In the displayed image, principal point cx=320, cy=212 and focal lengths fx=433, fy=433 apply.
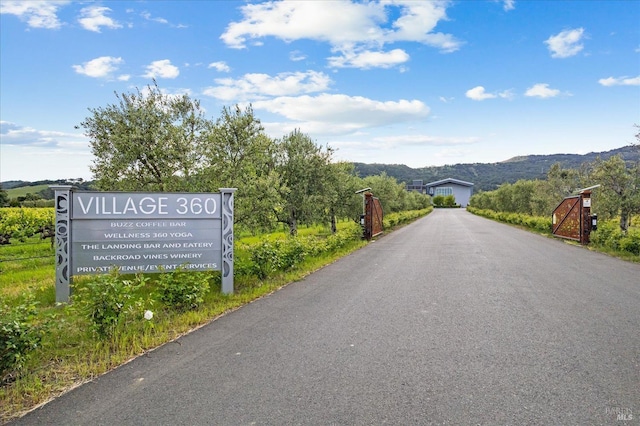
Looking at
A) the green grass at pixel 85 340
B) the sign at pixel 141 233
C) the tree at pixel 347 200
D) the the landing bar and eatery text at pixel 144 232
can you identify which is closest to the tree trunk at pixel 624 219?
the tree at pixel 347 200

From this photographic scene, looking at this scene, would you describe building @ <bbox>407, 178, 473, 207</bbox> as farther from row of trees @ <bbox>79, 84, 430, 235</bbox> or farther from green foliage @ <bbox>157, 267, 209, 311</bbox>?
green foliage @ <bbox>157, 267, 209, 311</bbox>

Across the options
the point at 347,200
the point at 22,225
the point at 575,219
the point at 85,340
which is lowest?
the point at 85,340

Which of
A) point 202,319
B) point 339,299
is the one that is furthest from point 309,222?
point 202,319

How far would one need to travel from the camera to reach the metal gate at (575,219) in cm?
1620

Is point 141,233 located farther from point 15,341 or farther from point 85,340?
point 15,341

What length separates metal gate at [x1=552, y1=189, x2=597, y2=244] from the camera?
1620cm

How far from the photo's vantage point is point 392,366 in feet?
12.7

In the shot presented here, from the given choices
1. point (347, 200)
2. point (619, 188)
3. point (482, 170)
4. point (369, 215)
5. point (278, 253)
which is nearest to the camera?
point (278, 253)

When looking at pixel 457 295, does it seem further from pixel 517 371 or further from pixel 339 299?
pixel 517 371

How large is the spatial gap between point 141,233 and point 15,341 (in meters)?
3.06

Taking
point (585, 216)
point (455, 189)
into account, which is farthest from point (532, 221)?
point (455, 189)

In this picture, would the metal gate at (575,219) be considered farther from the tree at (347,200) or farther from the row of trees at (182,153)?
the row of trees at (182,153)

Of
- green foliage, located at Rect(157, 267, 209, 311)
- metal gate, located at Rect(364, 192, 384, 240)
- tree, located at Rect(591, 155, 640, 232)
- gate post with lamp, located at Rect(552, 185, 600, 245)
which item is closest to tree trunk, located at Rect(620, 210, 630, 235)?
tree, located at Rect(591, 155, 640, 232)

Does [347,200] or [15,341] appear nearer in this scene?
[15,341]
